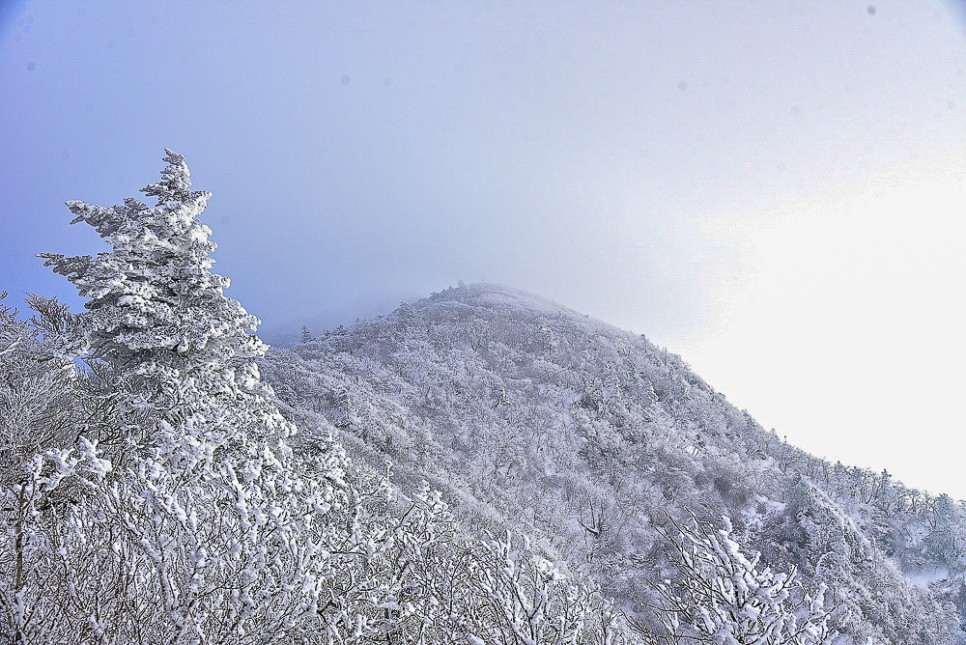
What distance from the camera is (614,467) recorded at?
50.5 metres

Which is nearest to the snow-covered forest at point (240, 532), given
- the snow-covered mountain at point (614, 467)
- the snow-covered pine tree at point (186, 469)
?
the snow-covered pine tree at point (186, 469)

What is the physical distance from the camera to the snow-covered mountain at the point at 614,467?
128 feet

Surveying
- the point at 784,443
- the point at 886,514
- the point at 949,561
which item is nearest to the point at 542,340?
the point at 784,443

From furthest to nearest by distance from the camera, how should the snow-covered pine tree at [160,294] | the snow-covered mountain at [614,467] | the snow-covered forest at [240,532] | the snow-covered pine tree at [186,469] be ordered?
the snow-covered mountain at [614,467]
the snow-covered pine tree at [160,294]
the snow-covered pine tree at [186,469]
the snow-covered forest at [240,532]

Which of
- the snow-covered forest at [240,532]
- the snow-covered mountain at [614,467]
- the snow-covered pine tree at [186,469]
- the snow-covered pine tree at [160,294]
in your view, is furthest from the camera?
the snow-covered mountain at [614,467]

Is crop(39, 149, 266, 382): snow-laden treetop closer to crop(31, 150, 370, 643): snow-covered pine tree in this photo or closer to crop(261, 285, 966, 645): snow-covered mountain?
crop(31, 150, 370, 643): snow-covered pine tree

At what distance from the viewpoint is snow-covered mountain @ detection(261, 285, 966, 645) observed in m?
39.1

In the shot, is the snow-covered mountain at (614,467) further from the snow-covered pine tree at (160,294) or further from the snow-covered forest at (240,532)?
the snow-covered pine tree at (160,294)

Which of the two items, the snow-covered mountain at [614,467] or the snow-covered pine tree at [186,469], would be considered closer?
the snow-covered pine tree at [186,469]

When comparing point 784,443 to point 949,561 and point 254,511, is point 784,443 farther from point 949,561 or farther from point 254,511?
point 254,511

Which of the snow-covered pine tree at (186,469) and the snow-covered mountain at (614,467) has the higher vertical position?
the snow-covered pine tree at (186,469)

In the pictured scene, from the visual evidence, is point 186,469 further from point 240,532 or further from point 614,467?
point 614,467

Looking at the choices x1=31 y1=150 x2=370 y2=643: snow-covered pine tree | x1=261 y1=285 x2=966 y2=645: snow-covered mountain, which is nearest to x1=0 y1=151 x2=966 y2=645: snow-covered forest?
x1=31 y1=150 x2=370 y2=643: snow-covered pine tree

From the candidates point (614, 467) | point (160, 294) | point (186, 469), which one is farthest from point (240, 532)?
point (614, 467)
